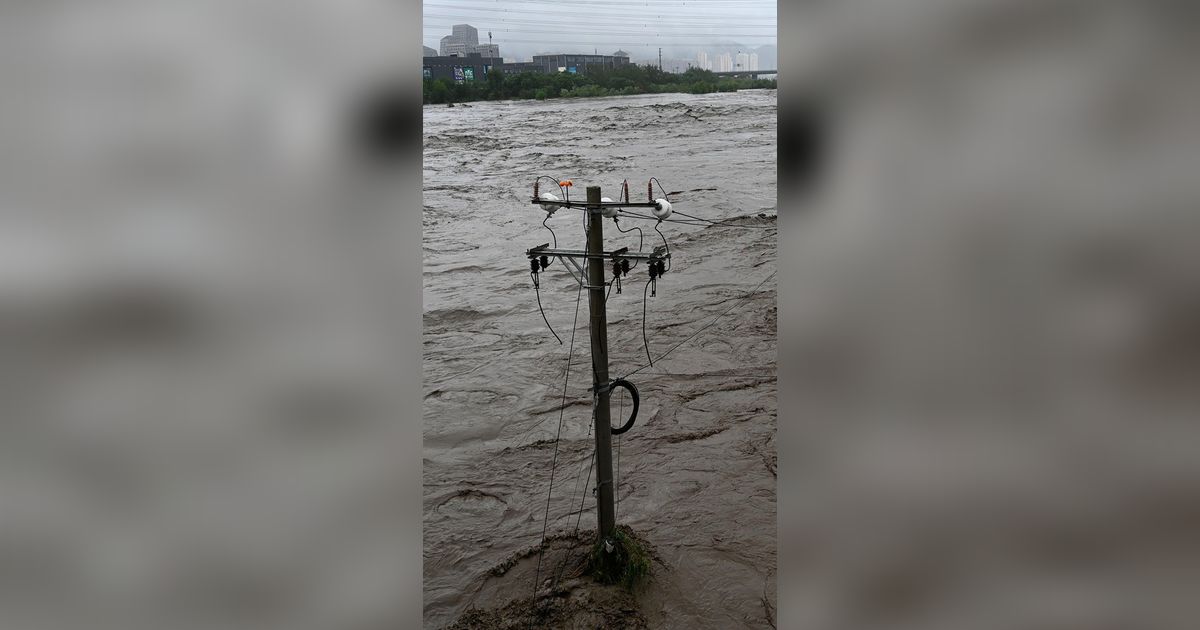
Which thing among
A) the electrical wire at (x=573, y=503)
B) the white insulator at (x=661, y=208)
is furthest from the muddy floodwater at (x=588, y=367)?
the white insulator at (x=661, y=208)

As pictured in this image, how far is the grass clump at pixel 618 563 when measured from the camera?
378 cm

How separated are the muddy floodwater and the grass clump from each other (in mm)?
75

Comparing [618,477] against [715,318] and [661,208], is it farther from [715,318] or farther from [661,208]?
[661,208]

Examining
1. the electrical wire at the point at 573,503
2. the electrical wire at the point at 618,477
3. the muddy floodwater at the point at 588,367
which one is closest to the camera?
the electrical wire at the point at 573,503

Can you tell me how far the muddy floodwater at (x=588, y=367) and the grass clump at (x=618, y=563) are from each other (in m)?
0.08

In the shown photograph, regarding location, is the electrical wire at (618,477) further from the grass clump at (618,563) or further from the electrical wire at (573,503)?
the grass clump at (618,563)
